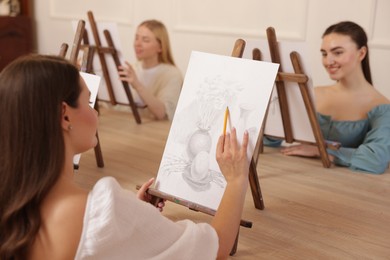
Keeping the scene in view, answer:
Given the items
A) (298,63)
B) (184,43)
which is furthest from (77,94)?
(184,43)

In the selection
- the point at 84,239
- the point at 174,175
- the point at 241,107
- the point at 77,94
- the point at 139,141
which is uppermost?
the point at 77,94

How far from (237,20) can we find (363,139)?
55.8 inches

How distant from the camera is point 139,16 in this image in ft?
14.8

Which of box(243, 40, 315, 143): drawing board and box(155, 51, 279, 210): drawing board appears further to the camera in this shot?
box(243, 40, 315, 143): drawing board

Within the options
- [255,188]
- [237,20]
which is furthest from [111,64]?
[255,188]

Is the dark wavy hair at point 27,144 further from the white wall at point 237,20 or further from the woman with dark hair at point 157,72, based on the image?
the woman with dark hair at point 157,72

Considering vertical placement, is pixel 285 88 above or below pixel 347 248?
above

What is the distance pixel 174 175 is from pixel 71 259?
837 millimetres

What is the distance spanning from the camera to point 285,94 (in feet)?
8.98

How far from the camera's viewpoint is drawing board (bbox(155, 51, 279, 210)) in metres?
1.79

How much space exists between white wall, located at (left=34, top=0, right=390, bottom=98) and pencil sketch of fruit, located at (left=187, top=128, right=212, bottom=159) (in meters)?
1.51

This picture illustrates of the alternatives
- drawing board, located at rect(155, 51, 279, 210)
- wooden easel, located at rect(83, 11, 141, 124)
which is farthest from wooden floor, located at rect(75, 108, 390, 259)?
wooden easel, located at rect(83, 11, 141, 124)

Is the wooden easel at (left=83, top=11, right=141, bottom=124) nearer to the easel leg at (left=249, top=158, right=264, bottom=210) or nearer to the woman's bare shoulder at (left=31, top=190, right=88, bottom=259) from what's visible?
the easel leg at (left=249, top=158, right=264, bottom=210)

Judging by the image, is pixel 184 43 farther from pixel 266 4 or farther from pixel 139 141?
pixel 139 141
